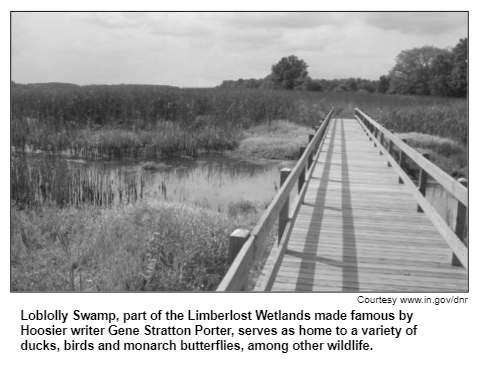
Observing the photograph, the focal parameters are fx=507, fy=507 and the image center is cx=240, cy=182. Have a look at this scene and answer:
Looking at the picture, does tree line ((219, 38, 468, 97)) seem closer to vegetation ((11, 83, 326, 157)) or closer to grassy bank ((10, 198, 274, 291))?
vegetation ((11, 83, 326, 157))

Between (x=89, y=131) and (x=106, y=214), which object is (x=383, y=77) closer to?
(x=89, y=131)

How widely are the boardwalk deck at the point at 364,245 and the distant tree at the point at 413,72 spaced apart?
41.1 m

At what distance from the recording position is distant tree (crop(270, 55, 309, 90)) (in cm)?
5493

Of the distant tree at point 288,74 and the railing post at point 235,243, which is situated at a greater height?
the distant tree at point 288,74

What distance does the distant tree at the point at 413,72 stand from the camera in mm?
48144

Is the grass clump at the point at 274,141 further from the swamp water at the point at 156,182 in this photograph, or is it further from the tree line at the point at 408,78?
the tree line at the point at 408,78

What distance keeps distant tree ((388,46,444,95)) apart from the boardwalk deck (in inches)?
1618

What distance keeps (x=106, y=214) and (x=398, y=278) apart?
4.90 metres

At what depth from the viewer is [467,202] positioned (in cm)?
391

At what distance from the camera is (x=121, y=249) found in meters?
6.45

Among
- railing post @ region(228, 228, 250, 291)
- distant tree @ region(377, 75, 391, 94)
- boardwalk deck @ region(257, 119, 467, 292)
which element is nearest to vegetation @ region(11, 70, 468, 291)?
boardwalk deck @ region(257, 119, 467, 292)

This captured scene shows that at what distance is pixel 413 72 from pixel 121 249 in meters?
51.7

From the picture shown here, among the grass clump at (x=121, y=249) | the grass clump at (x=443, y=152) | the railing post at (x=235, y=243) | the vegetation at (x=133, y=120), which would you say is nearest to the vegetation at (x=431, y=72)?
the grass clump at (x=443, y=152)

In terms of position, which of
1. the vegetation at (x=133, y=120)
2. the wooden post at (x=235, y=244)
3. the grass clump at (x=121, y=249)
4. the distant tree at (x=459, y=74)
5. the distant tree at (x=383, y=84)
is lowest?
the grass clump at (x=121, y=249)
